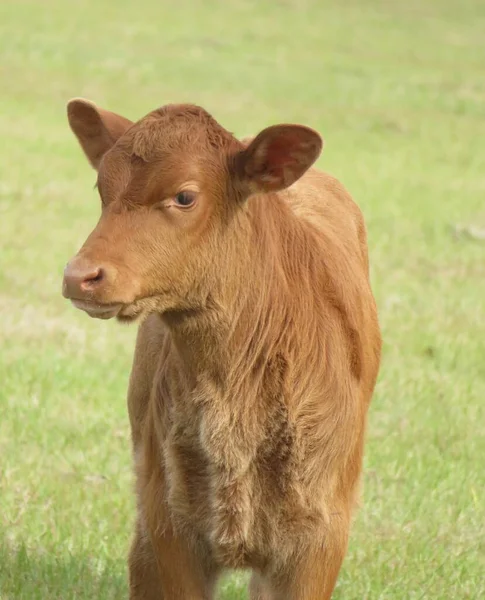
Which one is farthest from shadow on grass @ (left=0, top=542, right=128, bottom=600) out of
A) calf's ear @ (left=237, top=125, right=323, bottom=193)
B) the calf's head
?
calf's ear @ (left=237, top=125, right=323, bottom=193)

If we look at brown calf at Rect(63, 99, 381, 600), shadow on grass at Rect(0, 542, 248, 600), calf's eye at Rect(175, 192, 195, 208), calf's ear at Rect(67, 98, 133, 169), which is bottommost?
shadow on grass at Rect(0, 542, 248, 600)

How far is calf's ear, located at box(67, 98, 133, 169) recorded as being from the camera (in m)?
4.88

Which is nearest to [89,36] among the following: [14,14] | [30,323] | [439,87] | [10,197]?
[14,14]

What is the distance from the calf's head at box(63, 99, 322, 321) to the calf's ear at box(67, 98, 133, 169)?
1.43ft

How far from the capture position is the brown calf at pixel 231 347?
4305 mm

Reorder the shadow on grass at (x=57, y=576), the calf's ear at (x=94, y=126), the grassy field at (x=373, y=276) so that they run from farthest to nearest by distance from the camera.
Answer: the grassy field at (x=373, y=276) → the shadow on grass at (x=57, y=576) → the calf's ear at (x=94, y=126)

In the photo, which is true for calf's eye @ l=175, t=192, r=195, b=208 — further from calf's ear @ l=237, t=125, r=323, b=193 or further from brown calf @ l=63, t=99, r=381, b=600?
calf's ear @ l=237, t=125, r=323, b=193

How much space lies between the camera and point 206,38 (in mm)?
30844

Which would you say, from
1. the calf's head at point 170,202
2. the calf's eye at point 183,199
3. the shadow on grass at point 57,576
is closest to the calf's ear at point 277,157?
the calf's head at point 170,202

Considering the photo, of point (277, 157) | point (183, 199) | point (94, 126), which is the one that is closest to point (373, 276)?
point (94, 126)

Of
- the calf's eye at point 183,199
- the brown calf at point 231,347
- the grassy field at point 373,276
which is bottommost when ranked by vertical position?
the grassy field at point 373,276

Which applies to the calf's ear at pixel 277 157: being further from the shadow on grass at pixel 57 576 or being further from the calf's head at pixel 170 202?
the shadow on grass at pixel 57 576

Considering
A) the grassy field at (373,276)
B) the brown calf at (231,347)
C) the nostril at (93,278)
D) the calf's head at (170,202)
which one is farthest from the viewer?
the grassy field at (373,276)

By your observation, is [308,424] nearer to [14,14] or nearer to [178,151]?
[178,151]
